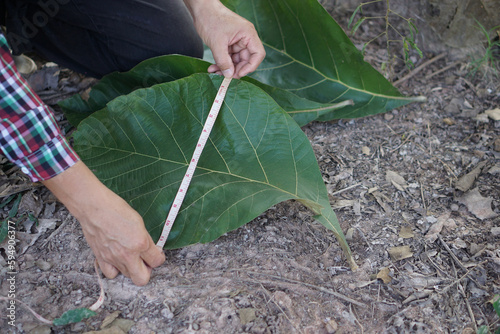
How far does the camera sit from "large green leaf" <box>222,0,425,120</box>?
5.42ft

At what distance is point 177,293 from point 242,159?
16.6 inches

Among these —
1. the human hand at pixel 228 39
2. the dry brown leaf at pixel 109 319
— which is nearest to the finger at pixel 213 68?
the human hand at pixel 228 39

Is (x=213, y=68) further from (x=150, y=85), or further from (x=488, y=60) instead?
(x=488, y=60)

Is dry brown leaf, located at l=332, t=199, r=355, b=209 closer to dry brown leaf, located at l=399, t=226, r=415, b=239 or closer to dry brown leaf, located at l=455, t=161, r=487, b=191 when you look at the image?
dry brown leaf, located at l=399, t=226, r=415, b=239

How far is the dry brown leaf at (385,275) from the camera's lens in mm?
1240

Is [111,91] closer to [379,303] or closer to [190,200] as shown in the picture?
[190,200]

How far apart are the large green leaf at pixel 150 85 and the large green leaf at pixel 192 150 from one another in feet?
0.65

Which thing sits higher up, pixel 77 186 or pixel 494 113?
pixel 77 186

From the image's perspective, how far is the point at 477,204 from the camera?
4.63 feet

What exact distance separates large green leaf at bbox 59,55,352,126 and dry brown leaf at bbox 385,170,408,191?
1.02 feet

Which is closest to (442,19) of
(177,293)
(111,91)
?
(111,91)

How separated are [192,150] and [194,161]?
35mm

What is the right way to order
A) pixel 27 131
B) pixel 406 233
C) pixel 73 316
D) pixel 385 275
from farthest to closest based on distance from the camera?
pixel 406 233 → pixel 385 275 → pixel 73 316 → pixel 27 131

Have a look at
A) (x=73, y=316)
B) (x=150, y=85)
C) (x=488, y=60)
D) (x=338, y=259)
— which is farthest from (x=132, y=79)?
(x=488, y=60)
